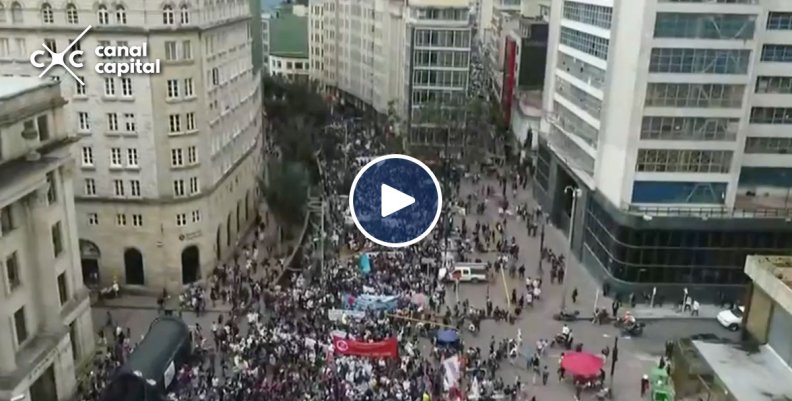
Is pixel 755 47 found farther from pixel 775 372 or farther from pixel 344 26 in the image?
pixel 344 26

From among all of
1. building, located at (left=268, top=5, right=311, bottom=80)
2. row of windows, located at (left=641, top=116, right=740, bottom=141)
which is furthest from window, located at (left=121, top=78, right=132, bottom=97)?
building, located at (left=268, top=5, right=311, bottom=80)

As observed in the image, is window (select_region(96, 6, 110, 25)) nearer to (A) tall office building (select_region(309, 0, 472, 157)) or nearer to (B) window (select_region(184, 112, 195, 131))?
(B) window (select_region(184, 112, 195, 131))

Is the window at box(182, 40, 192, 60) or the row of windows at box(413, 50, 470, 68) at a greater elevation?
the window at box(182, 40, 192, 60)

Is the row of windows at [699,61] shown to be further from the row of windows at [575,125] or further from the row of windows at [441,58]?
the row of windows at [441,58]

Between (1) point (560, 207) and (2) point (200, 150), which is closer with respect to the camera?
(2) point (200, 150)

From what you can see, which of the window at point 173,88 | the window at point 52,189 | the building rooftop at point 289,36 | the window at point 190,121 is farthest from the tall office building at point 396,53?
the window at point 52,189

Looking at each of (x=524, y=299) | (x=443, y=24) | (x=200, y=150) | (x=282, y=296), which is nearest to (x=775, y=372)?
(x=524, y=299)
